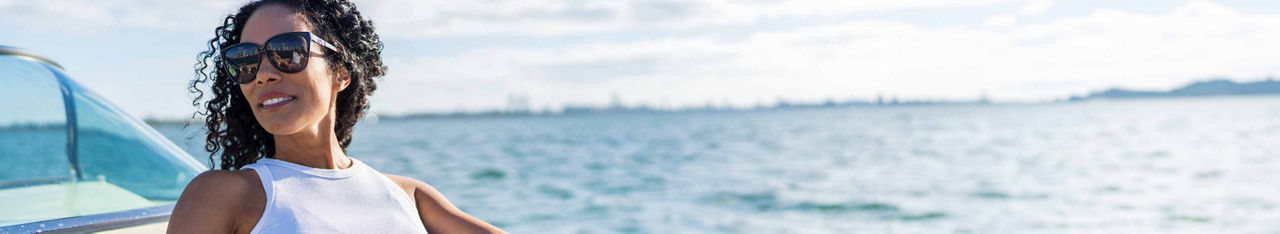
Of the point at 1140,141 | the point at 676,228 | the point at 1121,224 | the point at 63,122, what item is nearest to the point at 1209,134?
the point at 1140,141

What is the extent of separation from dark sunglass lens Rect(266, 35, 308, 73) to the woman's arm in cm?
41

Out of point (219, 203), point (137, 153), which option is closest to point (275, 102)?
point (219, 203)

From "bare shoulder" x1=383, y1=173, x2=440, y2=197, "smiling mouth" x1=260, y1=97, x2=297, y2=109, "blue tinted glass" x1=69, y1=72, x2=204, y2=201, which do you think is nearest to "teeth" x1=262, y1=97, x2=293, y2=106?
"smiling mouth" x1=260, y1=97, x2=297, y2=109

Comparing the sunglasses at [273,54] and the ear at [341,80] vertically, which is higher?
the sunglasses at [273,54]

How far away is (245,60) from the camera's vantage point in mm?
1704

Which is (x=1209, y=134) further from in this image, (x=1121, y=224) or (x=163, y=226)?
(x=163, y=226)

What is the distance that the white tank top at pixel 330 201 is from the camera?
162cm

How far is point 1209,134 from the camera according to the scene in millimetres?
38625

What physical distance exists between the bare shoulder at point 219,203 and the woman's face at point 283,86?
0.40 ft

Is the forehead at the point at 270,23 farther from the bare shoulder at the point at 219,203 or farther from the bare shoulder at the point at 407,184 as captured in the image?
the bare shoulder at the point at 407,184

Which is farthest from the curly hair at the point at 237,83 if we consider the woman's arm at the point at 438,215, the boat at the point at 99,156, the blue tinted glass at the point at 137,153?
the blue tinted glass at the point at 137,153

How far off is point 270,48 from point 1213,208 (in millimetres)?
14930

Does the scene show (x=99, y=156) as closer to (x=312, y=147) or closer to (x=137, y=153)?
(x=137, y=153)

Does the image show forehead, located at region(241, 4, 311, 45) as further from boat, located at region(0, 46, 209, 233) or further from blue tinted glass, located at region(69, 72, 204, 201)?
blue tinted glass, located at region(69, 72, 204, 201)
